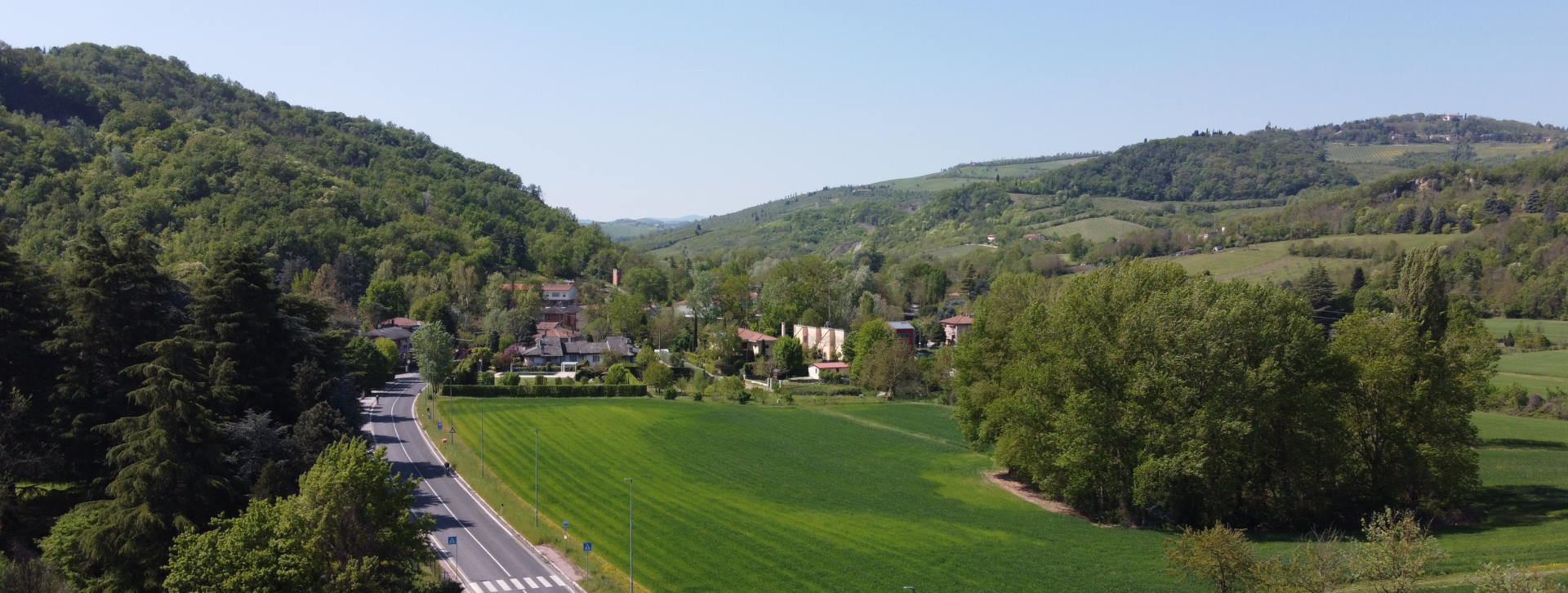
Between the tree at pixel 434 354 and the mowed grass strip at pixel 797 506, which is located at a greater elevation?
the tree at pixel 434 354

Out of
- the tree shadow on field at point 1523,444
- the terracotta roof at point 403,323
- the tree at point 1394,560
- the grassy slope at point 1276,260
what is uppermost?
the grassy slope at point 1276,260

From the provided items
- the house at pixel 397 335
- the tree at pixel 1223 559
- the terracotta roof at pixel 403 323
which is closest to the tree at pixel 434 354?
the house at pixel 397 335

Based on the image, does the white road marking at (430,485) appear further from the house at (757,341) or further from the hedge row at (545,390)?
the house at (757,341)

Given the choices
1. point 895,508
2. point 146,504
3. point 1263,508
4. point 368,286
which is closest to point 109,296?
point 146,504

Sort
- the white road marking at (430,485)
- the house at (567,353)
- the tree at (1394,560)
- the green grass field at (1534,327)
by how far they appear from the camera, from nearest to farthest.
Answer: the tree at (1394,560) → the white road marking at (430,485) → the house at (567,353) → the green grass field at (1534,327)

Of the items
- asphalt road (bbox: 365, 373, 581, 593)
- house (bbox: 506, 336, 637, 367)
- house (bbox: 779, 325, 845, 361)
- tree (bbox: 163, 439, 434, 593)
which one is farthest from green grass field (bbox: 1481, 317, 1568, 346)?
tree (bbox: 163, 439, 434, 593)

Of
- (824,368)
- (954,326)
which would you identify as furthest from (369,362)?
(954,326)

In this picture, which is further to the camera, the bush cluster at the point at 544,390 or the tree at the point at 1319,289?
the tree at the point at 1319,289
